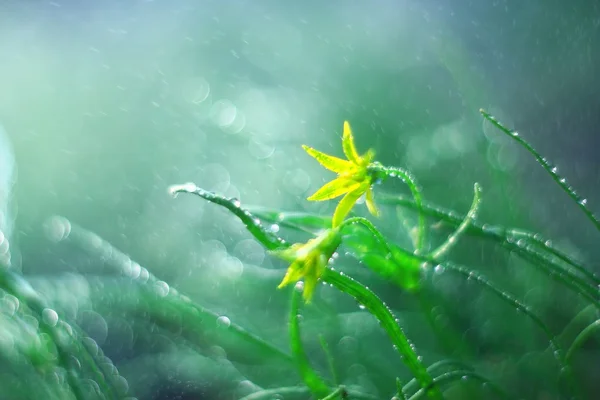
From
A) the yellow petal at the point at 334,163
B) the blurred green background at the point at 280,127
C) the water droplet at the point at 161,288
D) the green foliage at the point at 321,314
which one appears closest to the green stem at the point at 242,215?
the green foliage at the point at 321,314

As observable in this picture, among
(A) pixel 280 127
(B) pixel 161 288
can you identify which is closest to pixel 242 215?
(B) pixel 161 288

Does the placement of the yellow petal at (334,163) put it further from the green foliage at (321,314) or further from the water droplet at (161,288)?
the water droplet at (161,288)

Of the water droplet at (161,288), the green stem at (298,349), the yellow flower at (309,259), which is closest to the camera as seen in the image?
the yellow flower at (309,259)

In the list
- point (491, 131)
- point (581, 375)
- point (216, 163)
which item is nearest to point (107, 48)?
point (216, 163)

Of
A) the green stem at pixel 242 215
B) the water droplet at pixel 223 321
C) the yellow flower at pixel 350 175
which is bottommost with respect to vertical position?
the water droplet at pixel 223 321

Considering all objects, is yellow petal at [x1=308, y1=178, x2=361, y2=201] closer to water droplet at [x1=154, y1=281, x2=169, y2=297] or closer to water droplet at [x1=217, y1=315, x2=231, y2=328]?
water droplet at [x1=217, y1=315, x2=231, y2=328]

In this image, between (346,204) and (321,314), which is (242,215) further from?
(321,314)

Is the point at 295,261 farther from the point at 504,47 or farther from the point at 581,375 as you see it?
the point at 504,47
